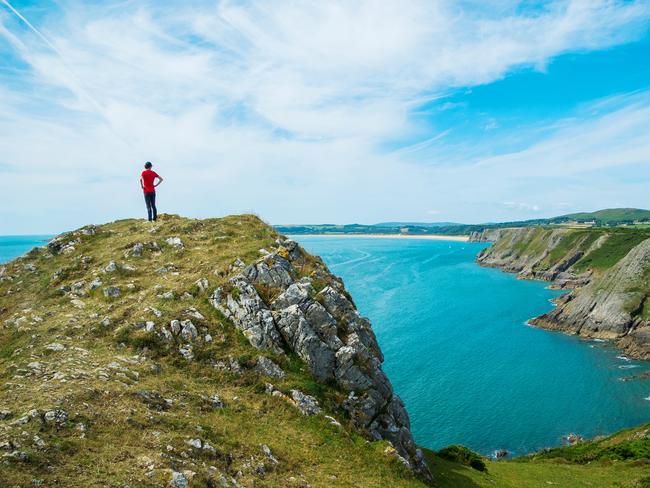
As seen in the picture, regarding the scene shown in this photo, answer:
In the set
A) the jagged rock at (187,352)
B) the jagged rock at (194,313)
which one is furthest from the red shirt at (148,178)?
the jagged rock at (187,352)

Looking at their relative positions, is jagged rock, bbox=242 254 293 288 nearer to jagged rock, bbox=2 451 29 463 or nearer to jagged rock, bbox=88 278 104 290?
jagged rock, bbox=88 278 104 290

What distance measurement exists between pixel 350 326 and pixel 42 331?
17.6 meters

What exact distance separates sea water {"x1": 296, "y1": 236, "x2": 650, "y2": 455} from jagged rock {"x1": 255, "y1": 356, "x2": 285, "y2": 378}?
1482 inches

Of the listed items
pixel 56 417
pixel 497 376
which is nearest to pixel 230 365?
pixel 56 417

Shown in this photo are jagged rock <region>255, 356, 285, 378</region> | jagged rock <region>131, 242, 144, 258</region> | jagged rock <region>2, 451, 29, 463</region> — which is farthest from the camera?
jagged rock <region>131, 242, 144, 258</region>

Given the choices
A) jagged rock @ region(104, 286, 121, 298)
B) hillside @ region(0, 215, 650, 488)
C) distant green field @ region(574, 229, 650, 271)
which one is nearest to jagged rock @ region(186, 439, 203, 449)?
hillside @ region(0, 215, 650, 488)

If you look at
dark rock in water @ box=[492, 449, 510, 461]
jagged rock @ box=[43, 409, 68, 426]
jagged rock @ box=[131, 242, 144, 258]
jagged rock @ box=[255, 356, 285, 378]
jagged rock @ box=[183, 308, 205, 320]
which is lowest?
dark rock in water @ box=[492, 449, 510, 461]

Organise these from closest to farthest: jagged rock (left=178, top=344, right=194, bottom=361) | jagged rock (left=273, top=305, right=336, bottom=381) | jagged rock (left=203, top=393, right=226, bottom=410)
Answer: jagged rock (left=203, top=393, right=226, bottom=410), jagged rock (left=178, top=344, right=194, bottom=361), jagged rock (left=273, top=305, right=336, bottom=381)

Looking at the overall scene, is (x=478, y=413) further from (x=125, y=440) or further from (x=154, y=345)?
(x=125, y=440)

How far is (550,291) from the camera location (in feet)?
511

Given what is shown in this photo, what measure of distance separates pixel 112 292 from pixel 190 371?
30.1 ft

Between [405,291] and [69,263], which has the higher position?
[69,263]

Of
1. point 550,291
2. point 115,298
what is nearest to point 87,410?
point 115,298

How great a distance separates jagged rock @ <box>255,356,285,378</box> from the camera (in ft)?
73.5
